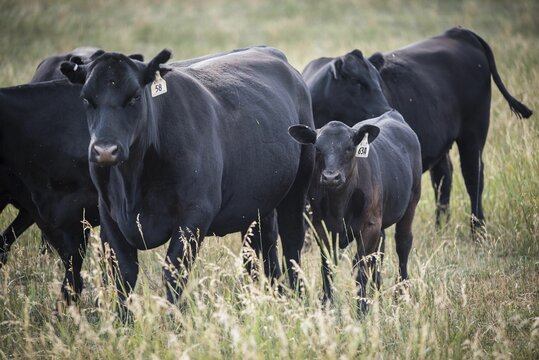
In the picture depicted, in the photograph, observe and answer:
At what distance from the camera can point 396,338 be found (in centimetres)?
517

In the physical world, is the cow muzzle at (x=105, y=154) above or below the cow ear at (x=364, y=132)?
above

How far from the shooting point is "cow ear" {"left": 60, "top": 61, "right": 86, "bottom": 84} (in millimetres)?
5305

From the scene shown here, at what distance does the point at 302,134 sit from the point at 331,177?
1.54 feet

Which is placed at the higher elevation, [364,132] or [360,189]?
[364,132]

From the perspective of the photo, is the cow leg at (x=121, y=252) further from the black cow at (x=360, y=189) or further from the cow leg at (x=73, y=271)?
the black cow at (x=360, y=189)

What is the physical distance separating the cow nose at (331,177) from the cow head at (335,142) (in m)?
0.02

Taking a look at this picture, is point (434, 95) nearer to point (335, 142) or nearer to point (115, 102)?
point (335, 142)

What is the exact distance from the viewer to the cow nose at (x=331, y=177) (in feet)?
20.1

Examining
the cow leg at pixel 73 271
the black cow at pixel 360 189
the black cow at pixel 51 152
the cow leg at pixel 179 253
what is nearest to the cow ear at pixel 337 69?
the black cow at pixel 360 189

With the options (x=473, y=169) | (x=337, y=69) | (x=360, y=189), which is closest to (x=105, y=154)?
(x=360, y=189)

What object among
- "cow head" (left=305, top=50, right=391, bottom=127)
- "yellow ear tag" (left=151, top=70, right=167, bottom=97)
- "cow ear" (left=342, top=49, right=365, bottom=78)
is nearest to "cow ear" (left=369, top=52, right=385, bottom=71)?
"cow head" (left=305, top=50, right=391, bottom=127)

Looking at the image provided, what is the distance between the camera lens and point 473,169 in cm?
959

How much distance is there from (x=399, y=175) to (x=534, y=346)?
2.59 meters

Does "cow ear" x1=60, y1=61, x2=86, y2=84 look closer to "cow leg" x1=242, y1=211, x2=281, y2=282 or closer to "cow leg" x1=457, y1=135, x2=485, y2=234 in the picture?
"cow leg" x1=242, y1=211, x2=281, y2=282
